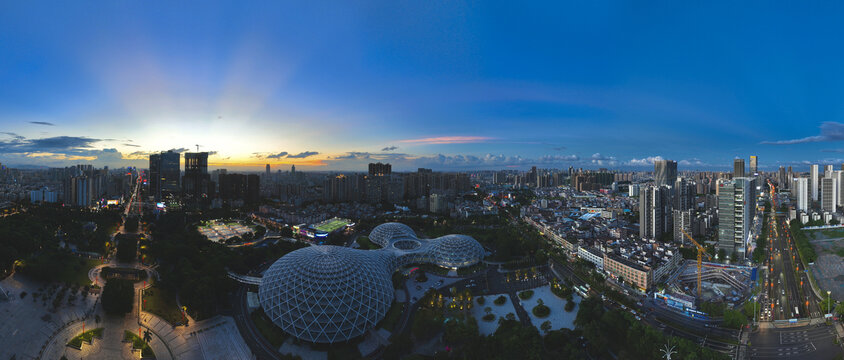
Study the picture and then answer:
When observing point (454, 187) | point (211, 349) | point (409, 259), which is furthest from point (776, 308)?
point (454, 187)

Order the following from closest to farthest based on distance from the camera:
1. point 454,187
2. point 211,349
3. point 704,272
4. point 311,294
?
point 211,349 < point 311,294 < point 704,272 < point 454,187

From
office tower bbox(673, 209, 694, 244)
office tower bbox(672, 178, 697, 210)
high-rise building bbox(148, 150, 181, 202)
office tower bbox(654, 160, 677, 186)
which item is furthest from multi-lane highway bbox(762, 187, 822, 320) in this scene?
high-rise building bbox(148, 150, 181, 202)

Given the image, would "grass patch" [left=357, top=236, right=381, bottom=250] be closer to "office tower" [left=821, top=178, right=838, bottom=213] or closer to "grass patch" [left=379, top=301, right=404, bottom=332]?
"grass patch" [left=379, top=301, right=404, bottom=332]

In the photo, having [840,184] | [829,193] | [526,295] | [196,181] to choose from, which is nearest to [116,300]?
[526,295]

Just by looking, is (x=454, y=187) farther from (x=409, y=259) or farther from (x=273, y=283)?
(x=273, y=283)

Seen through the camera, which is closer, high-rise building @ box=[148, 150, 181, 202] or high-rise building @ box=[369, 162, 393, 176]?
high-rise building @ box=[148, 150, 181, 202]
